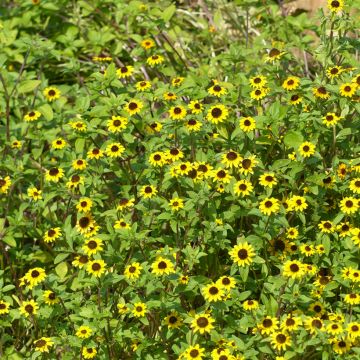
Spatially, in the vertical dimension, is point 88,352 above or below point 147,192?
below

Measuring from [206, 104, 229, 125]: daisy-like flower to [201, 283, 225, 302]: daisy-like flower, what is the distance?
1.01 meters

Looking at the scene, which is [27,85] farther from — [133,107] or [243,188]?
[243,188]

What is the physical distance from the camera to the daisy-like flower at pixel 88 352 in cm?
363

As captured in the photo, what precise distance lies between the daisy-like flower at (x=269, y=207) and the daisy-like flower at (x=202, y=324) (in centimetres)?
63

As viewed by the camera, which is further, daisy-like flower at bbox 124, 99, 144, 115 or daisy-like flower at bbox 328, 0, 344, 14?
daisy-like flower at bbox 124, 99, 144, 115

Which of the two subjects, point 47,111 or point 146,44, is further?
point 146,44

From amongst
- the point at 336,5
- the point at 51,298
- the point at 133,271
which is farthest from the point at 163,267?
the point at 336,5

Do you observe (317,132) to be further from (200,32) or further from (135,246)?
(200,32)

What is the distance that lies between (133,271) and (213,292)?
0.41m

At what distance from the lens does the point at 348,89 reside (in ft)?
13.4

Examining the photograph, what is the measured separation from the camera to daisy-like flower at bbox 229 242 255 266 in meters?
3.71

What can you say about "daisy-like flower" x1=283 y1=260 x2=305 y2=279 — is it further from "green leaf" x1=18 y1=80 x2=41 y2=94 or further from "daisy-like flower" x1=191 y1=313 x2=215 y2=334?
"green leaf" x1=18 y1=80 x2=41 y2=94

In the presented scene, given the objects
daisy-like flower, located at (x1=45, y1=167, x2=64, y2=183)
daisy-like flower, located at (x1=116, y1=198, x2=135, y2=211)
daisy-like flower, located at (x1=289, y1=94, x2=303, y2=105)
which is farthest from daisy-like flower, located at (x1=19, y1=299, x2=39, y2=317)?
daisy-like flower, located at (x1=289, y1=94, x2=303, y2=105)

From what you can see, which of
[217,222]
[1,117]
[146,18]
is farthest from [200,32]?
[217,222]
